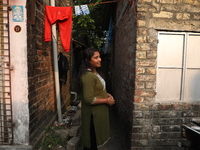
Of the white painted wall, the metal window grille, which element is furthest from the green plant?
the metal window grille

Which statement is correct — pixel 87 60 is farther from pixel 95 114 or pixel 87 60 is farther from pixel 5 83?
pixel 5 83

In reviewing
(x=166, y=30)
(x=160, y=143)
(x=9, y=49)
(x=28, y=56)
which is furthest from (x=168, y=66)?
(x=9, y=49)

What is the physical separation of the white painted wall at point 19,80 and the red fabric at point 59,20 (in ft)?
2.61

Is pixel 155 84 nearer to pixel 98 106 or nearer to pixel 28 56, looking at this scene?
pixel 98 106

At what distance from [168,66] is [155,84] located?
419 mm

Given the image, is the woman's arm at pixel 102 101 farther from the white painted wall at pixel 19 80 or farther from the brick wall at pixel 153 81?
the white painted wall at pixel 19 80

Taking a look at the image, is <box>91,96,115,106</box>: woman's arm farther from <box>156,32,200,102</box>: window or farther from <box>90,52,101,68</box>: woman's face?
<box>156,32,200,102</box>: window

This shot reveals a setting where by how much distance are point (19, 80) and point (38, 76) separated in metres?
0.50

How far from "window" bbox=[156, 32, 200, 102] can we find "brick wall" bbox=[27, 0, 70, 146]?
218 centimetres

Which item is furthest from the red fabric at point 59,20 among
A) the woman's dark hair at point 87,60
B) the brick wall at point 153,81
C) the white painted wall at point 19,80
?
the brick wall at point 153,81

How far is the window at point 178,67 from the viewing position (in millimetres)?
2873

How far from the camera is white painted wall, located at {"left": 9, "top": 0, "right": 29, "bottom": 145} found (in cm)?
225

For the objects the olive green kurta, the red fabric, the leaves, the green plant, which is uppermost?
the leaves

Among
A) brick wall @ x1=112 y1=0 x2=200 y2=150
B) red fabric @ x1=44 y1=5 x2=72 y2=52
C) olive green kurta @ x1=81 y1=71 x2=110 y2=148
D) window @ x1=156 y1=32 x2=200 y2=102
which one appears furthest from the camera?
red fabric @ x1=44 y1=5 x2=72 y2=52
